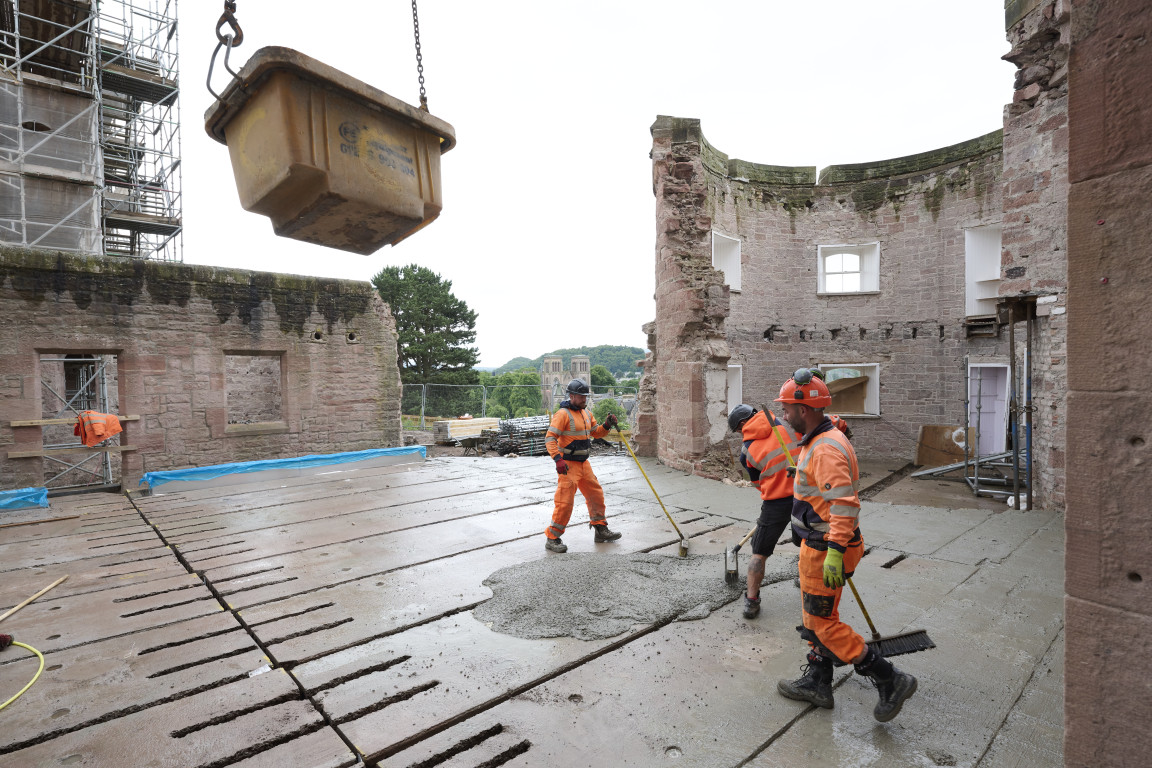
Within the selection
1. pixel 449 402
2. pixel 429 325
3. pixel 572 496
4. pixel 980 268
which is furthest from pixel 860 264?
pixel 429 325

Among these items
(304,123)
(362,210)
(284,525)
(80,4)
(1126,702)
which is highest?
(80,4)

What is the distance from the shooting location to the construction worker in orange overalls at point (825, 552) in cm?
287

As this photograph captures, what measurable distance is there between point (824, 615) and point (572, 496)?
3.29 m

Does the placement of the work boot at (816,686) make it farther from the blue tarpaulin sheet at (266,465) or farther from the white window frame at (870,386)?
the white window frame at (870,386)

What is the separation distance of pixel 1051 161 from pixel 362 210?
8.47m

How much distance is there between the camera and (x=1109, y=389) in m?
1.68

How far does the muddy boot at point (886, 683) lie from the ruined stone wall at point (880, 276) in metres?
8.84

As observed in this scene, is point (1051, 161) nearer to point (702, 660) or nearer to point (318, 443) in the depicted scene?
point (702, 660)

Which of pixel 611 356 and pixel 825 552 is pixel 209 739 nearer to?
pixel 825 552

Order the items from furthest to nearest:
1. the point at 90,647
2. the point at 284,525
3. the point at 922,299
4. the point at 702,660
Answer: the point at 922,299
the point at 284,525
the point at 90,647
the point at 702,660

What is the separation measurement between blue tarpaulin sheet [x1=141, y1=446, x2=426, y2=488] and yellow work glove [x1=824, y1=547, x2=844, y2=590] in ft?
32.5

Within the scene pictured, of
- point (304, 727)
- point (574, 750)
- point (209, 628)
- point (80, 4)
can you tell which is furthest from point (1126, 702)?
point (80, 4)

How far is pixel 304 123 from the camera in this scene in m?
2.71

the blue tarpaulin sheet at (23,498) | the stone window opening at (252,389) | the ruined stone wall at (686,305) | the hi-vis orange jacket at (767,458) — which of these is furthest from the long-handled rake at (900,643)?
the stone window opening at (252,389)
